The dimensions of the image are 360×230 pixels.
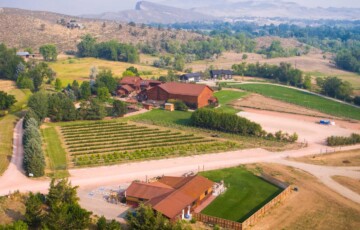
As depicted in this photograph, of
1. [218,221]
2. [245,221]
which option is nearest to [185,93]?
[218,221]

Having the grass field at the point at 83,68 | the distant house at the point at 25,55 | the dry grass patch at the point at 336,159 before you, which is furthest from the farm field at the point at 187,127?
the distant house at the point at 25,55

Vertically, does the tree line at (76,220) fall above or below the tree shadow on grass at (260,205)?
above

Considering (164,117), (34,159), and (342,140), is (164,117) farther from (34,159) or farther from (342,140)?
(34,159)

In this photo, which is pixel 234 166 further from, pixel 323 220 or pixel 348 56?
pixel 348 56

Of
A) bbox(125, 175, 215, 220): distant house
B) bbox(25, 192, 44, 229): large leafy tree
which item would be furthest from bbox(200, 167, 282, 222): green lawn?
bbox(25, 192, 44, 229): large leafy tree

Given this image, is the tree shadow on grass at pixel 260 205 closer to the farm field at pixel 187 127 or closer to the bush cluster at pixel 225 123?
the farm field at pixel 187 127

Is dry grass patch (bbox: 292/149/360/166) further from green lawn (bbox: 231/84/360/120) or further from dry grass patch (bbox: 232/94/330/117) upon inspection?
green lawn (bbox: 231/84/360/120)
